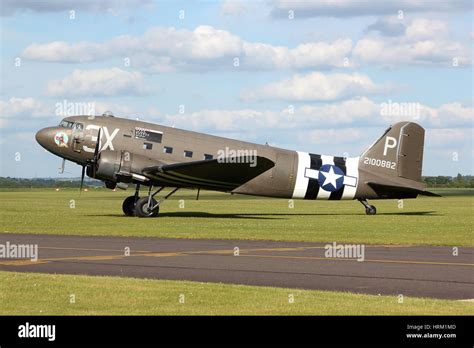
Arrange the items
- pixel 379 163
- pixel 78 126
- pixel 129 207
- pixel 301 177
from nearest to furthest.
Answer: pixel 78 126
pixel 129 207
pixel 301 177
pixel 379 163

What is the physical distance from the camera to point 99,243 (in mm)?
31250

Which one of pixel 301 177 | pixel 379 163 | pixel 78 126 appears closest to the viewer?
pixel 78 126

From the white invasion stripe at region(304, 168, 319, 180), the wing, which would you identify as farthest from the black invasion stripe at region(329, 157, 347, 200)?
the wing

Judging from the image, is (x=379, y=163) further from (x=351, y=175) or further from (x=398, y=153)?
(x=351, y=175)

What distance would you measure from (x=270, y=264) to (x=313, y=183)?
82.3 feet

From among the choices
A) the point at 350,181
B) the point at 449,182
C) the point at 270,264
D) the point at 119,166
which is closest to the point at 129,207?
the point at 119,166

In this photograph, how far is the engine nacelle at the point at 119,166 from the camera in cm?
4459

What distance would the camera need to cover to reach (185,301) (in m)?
17.1

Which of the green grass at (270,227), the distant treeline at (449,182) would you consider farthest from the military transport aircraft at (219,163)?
the distant treeline at (449,182)

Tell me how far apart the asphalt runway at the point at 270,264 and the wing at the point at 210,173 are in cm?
1333
